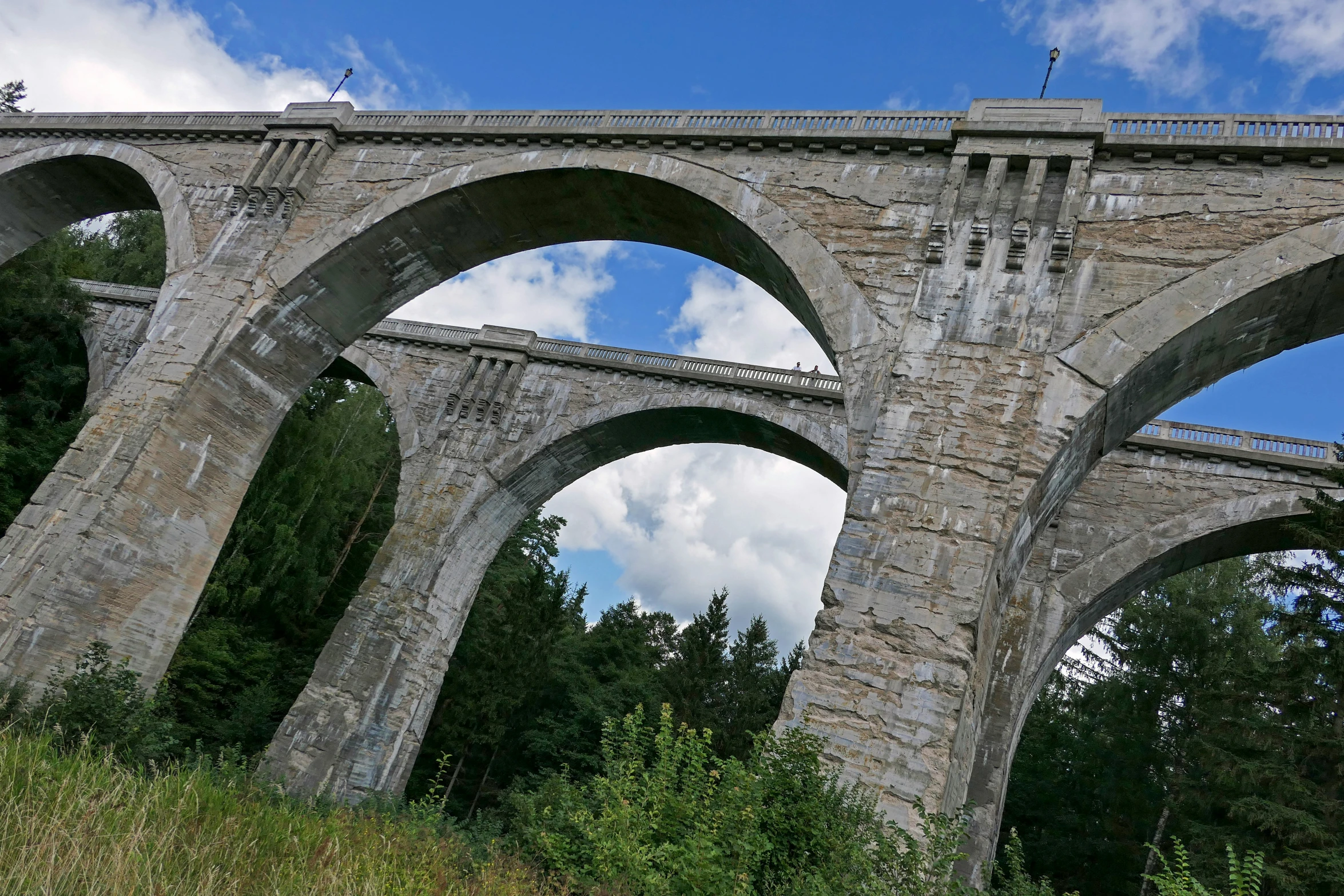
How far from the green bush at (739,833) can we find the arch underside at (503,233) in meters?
5.10

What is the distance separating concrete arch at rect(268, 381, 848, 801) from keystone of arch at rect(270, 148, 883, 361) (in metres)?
6.03

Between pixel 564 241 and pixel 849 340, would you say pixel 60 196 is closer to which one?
pixel 564 241

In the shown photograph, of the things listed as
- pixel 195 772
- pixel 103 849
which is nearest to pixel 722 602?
pixel 195 772

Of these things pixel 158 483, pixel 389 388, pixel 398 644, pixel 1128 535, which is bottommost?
pixel 398 644

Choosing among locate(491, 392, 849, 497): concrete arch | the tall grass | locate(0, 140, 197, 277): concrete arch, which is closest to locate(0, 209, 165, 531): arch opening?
locate(0, 140, 197, 277): concrete arch

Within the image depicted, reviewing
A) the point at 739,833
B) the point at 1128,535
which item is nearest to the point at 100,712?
the point at 739,833

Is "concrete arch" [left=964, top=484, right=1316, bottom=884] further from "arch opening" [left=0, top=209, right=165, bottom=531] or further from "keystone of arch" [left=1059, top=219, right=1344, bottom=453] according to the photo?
"arch opening" [left=0, top=209, right=165, bottom=531]

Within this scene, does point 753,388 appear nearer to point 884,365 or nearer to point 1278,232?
point 884,365

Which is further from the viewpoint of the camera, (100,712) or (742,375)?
(742,375)

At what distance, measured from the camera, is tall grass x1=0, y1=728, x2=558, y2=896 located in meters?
3.69

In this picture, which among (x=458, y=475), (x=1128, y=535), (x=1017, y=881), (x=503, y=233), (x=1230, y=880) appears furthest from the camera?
(x=458, y=475)

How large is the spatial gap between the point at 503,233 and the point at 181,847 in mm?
8132

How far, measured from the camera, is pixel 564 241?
36.1ft

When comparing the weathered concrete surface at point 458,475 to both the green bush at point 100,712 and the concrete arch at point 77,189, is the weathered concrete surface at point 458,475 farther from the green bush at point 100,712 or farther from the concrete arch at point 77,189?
the green bush at point 100,712
